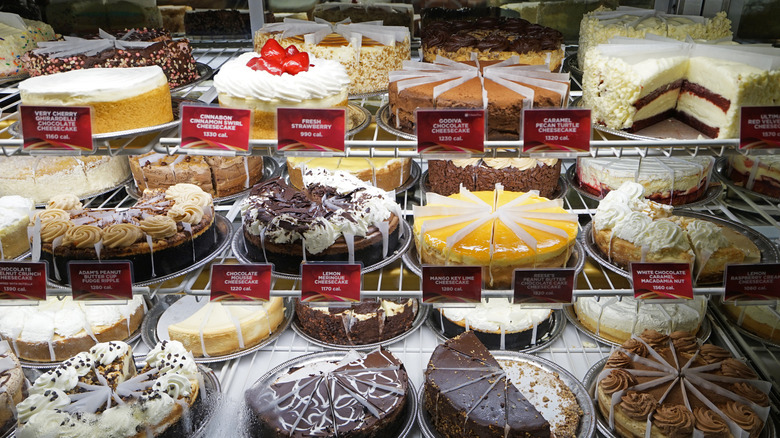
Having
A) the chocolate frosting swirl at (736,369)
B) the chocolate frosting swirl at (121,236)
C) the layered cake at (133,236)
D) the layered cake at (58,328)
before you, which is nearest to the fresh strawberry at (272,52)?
the layered cake at (133,236)

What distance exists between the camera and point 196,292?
254 cm

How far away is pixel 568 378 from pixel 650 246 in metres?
0.68

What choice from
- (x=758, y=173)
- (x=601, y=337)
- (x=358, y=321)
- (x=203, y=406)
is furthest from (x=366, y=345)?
(x=758, y=173)

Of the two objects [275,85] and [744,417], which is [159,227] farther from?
[744,417]

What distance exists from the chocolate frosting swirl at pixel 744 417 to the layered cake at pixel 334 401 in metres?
1.26

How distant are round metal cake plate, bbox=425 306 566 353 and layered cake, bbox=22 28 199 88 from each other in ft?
5.42

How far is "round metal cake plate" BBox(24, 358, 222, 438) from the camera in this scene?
248 cm

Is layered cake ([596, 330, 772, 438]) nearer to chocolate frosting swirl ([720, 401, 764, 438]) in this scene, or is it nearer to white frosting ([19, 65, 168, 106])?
chocolate frosting swirl ([720, 401, 764, 438])

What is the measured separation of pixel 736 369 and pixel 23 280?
2855 millimetres

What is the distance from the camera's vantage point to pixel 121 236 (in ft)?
8.27

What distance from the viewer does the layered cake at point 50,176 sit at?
326 cm

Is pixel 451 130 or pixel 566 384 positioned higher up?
pixel 451 130

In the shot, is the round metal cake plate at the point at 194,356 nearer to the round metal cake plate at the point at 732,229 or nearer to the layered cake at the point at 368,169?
the layered cake at the point at 368,169

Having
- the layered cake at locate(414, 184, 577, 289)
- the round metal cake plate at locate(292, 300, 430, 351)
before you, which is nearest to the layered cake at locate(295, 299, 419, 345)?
the round metal cake plate at locate(292, 300, 430, 351)
